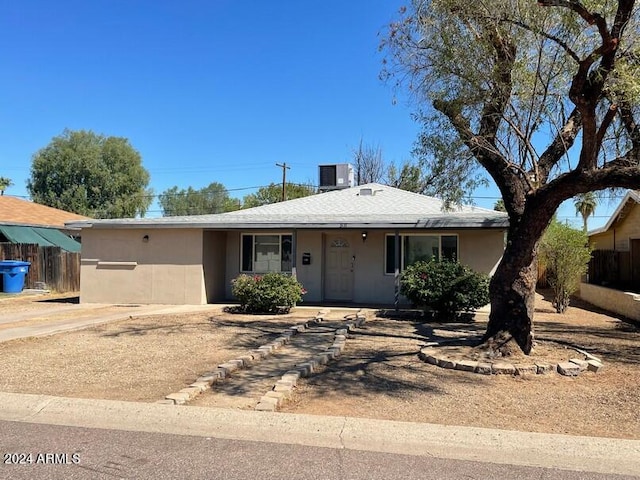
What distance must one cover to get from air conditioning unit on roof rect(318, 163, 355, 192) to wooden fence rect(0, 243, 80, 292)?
37.2 ft

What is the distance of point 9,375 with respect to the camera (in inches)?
289

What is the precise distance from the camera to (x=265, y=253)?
17594 mm

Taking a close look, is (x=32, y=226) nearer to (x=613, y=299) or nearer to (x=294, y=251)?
(x=294, y=251)

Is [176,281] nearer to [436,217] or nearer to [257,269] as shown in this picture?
[257,269]

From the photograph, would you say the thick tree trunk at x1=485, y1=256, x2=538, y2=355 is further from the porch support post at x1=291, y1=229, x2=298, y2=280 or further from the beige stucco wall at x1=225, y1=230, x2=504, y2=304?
the porch support post at x1=291, y1=229, x2=298, y2=280

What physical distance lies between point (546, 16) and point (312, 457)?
703 centimetres

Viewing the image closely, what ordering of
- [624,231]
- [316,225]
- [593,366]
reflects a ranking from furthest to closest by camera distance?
[624,231] < [316,225] < [593,366]

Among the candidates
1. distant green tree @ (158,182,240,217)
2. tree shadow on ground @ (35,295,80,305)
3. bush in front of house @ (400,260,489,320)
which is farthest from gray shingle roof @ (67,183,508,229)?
distant green tree @ (158,182,240,217)

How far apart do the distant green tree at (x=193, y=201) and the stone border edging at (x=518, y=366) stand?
188ft

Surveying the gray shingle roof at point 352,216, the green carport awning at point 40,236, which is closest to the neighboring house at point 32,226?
the green carport awning at point 40,236

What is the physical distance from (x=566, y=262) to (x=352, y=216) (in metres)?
6.46

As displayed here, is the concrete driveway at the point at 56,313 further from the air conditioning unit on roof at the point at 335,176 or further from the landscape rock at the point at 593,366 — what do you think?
the air conditioning unit on roof at the point at 335,176

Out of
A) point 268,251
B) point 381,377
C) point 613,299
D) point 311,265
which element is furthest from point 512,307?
point 268,251

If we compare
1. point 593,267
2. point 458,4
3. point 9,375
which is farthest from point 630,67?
point 593,267
